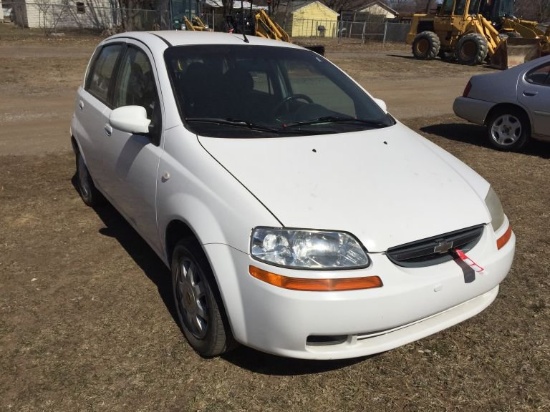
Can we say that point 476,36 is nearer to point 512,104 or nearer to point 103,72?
point 512,104

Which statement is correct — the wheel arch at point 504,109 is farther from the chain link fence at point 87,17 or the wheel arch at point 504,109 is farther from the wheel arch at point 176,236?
the chain link fence at point 87,17

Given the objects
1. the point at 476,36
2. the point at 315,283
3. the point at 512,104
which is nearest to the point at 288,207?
the point at 315,283

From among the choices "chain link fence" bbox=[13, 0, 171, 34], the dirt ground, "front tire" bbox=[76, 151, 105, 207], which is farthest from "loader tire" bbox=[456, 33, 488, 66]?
"front tire" bbox=[76, 151, 105, 207]

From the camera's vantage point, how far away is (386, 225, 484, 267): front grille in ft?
8.06

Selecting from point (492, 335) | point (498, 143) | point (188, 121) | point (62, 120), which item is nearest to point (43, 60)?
point (62, 120)

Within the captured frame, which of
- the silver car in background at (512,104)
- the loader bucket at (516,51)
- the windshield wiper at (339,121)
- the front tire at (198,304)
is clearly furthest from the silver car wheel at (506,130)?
the loader bucket at (516,51)

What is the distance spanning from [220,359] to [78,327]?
3.04ft

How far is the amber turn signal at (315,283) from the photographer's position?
2.31 metres

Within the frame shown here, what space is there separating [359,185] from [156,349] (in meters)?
1.47

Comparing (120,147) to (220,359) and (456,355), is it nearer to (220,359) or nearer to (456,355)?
(220,359)

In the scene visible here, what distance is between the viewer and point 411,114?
35.5 ft

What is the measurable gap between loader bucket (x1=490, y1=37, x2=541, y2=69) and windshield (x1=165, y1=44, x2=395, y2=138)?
19184 mm

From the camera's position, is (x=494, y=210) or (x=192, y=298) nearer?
(x=192, y=298)

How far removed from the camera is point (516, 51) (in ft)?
67.5
